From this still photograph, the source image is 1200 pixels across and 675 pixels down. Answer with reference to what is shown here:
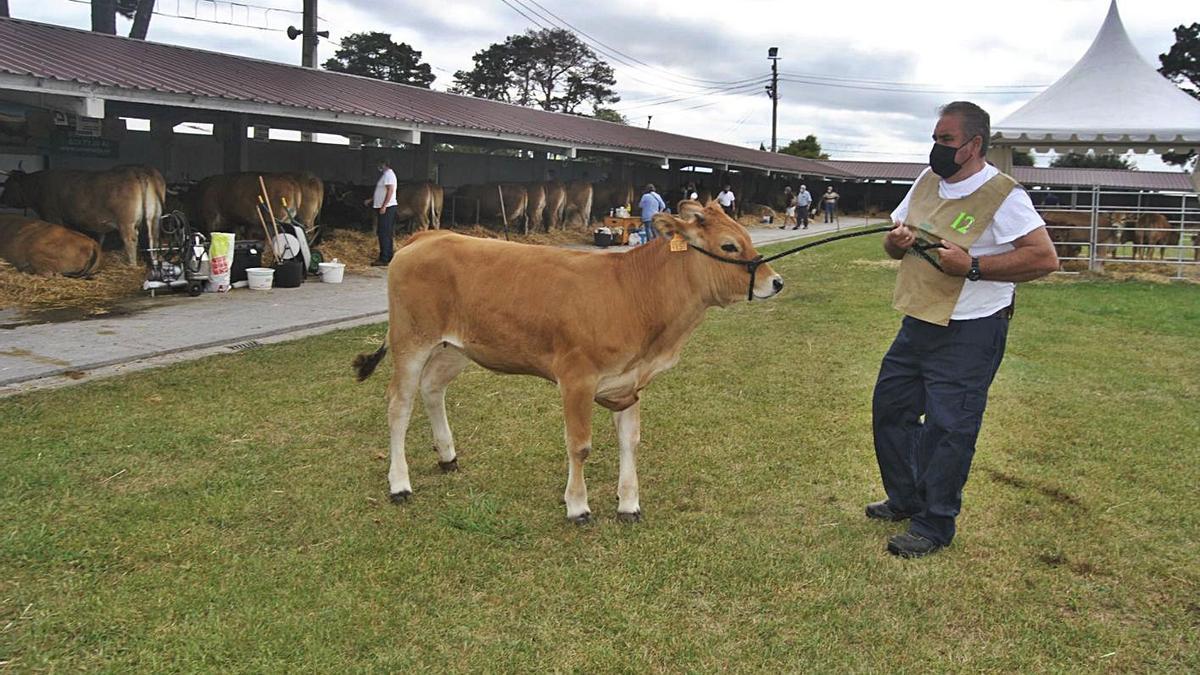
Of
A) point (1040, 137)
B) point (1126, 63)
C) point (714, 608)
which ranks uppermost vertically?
point (1126, 63)

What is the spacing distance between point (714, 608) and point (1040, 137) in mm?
14058

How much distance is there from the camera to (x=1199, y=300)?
1252 cm

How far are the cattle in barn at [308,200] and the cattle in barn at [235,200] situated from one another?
22 cm

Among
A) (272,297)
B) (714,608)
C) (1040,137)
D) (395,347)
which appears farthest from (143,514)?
(1040,137)

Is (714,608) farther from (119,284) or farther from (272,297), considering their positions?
(119,284)

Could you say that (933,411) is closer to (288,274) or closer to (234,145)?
(288,274)

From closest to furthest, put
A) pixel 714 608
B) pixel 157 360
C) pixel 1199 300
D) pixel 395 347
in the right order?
pixel 714 608
pixel 395 347
pixel 157 360
pixel 1199 300

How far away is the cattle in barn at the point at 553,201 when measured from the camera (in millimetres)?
23061

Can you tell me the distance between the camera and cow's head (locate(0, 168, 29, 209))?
501 inches

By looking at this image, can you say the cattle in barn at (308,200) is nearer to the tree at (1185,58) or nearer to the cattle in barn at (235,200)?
the cattle in barn at (235,200)

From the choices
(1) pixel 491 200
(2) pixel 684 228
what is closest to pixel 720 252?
(2) pixel 684 228

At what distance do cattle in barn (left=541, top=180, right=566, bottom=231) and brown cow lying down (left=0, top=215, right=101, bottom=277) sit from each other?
1299cm

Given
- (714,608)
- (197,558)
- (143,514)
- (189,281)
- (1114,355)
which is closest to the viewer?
(714,608)

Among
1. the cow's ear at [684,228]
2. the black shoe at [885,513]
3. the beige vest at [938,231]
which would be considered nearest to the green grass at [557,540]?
the black shoe at [885,513]
